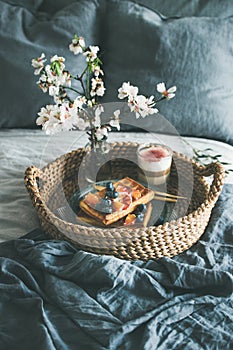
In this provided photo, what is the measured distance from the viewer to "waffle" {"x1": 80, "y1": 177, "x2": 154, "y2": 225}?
1.28m

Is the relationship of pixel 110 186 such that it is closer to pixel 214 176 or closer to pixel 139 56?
pixel 214 176

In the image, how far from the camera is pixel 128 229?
1172mm

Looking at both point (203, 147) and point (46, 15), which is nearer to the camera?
point (203, 147)

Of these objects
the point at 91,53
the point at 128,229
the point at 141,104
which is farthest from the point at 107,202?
the point at 91,53

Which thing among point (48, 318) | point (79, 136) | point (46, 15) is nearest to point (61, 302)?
point (48, 318)

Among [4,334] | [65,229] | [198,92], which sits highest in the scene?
[198,92]

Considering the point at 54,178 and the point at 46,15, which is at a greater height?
the point at 46,15

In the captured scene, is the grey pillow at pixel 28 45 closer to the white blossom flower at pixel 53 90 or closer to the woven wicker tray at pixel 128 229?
the woven wicker tray at pixel 128 229

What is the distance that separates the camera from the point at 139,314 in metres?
1.06

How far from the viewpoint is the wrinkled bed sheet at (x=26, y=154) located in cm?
140

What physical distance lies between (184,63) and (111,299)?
0.97 m

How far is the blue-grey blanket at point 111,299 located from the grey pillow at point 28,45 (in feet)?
2.29

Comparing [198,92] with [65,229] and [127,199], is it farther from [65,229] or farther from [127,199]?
[65,229]

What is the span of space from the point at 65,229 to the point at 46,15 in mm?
1031
